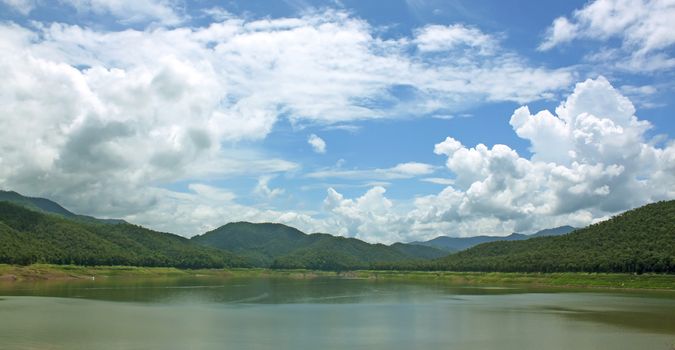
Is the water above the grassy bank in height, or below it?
below

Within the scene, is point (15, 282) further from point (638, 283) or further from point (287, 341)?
point (638, 283)

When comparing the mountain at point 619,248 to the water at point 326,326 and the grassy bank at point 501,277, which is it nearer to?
the grassy bank at point 501,277

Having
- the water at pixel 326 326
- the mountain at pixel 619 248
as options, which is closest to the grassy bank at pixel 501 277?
the mountain at pixel 619 248

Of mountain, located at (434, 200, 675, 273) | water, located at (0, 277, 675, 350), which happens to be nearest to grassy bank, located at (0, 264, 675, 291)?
mountain, located at (434, 200, 675, 273)

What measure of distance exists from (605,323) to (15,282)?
4828 inches

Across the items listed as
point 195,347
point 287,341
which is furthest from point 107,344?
point 287,341

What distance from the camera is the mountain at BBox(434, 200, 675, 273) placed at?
129 m

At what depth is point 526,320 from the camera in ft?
199

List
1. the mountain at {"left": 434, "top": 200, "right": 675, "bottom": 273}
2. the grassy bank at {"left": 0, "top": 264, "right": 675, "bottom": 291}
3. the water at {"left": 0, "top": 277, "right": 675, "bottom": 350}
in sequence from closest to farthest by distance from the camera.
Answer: the water at {"left": 0, "top": 277, "right": 675, "bottom": 350}, the grassy bank at {"left": 0, "top": 264, "right": 675, "bottom": 291}, the mountain at {"left": 434, "top": 200, "right": 675, "bottom": 273}

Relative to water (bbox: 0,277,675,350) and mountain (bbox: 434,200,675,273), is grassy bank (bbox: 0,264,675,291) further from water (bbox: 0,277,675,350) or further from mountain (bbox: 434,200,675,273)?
water (bbox: 0,277,675,350)

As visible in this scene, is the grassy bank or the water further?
the grassy bank

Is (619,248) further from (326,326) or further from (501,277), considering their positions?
(326,326)

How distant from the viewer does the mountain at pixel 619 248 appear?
12938cm

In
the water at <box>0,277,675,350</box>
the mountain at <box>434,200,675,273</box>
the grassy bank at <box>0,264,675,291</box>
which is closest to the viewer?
the water at <box>0,277,675,350</box>
